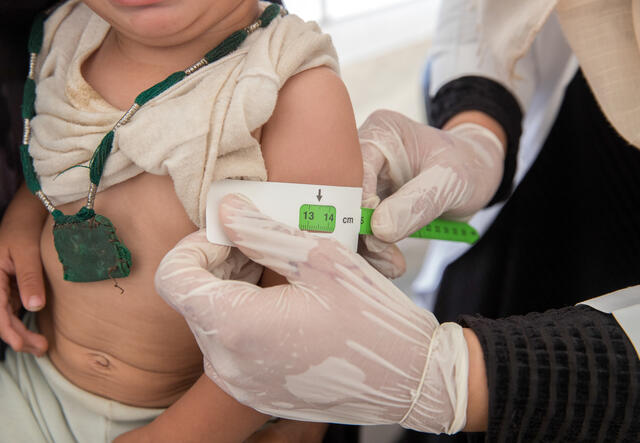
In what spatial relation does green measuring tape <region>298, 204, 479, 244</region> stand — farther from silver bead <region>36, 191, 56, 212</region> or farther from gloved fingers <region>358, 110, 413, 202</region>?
silver bead <region>36, 191, 56, 212</region>

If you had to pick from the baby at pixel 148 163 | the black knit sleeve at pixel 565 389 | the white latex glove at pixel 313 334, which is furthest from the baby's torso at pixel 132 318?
the black knit sleeve at pixel 565 389

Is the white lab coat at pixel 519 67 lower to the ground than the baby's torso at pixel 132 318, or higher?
higher

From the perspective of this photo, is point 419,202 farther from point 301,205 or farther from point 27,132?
point 27,132

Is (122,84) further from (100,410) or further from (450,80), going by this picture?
(450,80)

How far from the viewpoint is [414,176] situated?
938 mm

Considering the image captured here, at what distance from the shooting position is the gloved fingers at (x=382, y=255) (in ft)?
2.69

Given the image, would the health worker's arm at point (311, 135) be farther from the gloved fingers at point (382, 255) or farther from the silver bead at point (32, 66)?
the silver bead at point (32, 66)

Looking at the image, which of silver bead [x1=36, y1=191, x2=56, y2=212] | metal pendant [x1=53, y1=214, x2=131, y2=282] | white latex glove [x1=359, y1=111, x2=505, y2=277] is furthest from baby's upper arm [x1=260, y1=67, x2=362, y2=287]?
silver bead [x1=36, y1=191, x2=56, y2=212]

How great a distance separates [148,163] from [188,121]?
0.24 ft

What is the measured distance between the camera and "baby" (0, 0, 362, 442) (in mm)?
690

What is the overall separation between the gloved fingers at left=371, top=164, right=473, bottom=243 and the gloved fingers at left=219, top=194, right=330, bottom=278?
0.14 m

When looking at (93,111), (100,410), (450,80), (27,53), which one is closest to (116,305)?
(100,410)

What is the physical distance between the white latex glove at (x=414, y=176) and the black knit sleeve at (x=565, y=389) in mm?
229

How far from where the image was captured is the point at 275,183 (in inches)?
27.6
